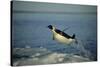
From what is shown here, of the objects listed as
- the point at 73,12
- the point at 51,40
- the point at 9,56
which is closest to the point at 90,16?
the point at 73,12

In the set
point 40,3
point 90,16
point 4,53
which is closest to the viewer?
point 4,53

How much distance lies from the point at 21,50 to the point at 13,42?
118 millimetres

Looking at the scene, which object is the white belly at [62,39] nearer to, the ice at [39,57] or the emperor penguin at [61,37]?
the emperor penguin at [61,37]

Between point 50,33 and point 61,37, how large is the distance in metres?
0.14

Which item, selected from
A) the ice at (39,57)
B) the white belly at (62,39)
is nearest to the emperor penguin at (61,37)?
the white belly at (62,39)

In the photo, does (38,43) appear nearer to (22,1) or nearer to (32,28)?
(32,28)

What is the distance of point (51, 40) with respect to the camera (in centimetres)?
210

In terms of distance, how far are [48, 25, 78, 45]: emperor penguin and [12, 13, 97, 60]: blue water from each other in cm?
3

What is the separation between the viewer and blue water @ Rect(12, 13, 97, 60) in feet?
6.56

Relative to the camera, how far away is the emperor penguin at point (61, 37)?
2.11 metres

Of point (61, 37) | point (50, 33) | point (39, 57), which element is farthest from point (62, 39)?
point (39, 57)

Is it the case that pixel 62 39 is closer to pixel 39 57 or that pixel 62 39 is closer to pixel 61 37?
pixel 61 37

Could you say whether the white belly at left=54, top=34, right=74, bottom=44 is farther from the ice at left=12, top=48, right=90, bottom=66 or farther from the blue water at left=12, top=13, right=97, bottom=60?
the ice at left=12, top=48, right=90, bottom=66

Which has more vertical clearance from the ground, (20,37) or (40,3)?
(40,3)
